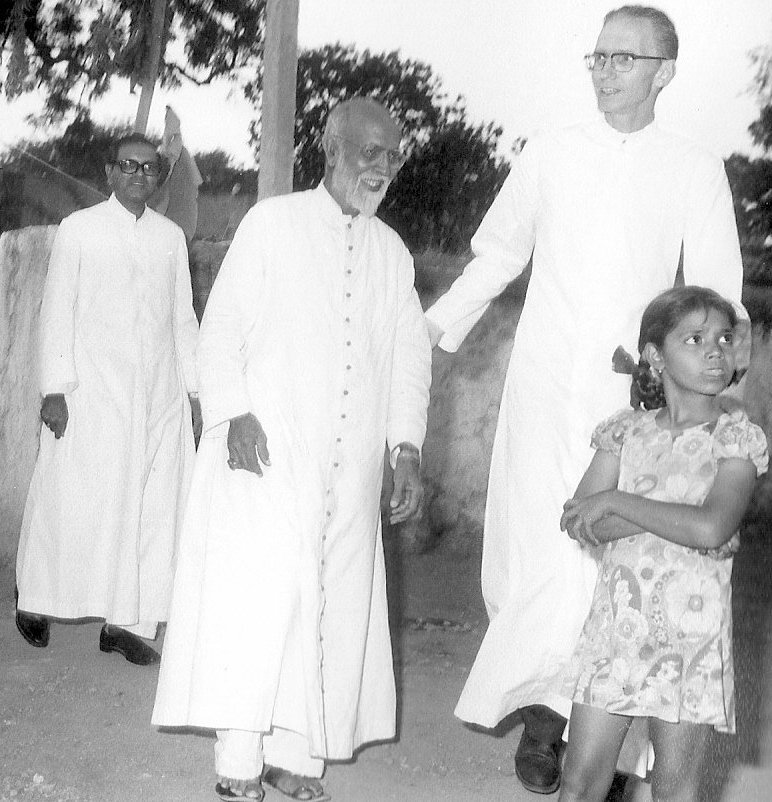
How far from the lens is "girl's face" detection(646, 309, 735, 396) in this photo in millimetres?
3150

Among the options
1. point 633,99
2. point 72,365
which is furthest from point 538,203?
point 72,365

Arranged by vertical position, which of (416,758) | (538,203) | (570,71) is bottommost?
(416,758)

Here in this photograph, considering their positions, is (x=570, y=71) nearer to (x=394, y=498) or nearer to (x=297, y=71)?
(x=297, y=71)

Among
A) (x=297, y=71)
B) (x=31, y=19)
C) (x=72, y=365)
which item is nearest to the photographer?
(x=72, y=365)

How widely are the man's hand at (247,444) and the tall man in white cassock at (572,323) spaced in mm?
771

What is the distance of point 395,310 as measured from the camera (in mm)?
4129

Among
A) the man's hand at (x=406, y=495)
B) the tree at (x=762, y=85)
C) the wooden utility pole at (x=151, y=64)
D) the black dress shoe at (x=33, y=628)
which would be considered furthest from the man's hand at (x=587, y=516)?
the wooden utility pole at (x=151, y=64)

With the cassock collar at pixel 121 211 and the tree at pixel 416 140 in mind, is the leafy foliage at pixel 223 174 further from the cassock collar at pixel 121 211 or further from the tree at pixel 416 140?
the cassock collar at pixel 121 211

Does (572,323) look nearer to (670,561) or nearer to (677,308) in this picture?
(677,308)

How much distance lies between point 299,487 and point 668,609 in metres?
1.25

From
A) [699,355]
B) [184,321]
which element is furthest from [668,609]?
[184,321]

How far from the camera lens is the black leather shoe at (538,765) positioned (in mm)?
4090

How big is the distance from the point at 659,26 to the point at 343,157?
1036 millimetres

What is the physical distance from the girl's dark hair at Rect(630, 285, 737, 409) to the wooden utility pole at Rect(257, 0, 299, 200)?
2.92 meters
